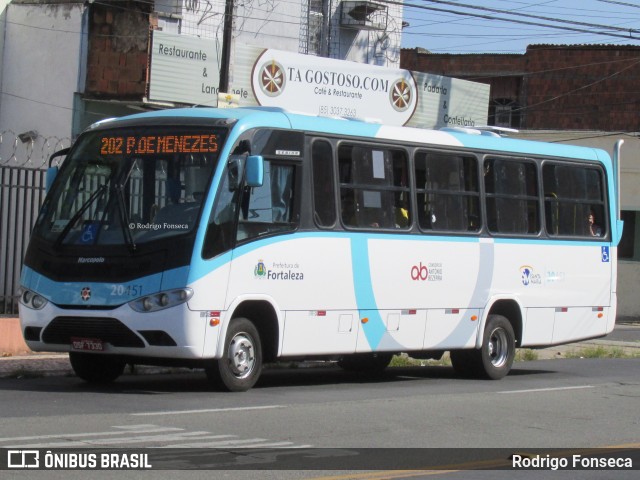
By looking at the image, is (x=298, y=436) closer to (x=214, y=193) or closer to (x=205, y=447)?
(x=205, y=447)

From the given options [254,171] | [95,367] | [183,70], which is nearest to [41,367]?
[95,367]

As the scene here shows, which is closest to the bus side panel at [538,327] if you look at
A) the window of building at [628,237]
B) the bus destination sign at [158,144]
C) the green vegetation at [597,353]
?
the green vegetation at [597,353]

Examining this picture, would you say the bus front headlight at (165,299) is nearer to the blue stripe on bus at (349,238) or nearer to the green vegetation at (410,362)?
the blue stripe on bus at (349,238)

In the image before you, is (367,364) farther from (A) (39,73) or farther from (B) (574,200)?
(A) (39,73)

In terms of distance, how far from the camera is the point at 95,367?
44.5 feet

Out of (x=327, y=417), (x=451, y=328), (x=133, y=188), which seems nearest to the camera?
(x=327, y=417)

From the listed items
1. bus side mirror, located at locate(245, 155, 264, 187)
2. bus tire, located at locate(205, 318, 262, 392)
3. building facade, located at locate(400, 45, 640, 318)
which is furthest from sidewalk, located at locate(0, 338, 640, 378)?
building facade, located at locate(400, 45, 640, 318)

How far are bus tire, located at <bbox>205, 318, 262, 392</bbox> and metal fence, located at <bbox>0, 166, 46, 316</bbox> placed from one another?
539 centimetres

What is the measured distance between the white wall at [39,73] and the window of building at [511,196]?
12.0 m

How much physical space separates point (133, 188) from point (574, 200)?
7.54 m

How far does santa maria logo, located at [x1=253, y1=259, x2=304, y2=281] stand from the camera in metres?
12.8

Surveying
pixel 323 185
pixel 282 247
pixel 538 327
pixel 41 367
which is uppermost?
pixel 323 185

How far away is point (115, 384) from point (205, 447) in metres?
4.96

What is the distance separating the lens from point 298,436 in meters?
9.75
